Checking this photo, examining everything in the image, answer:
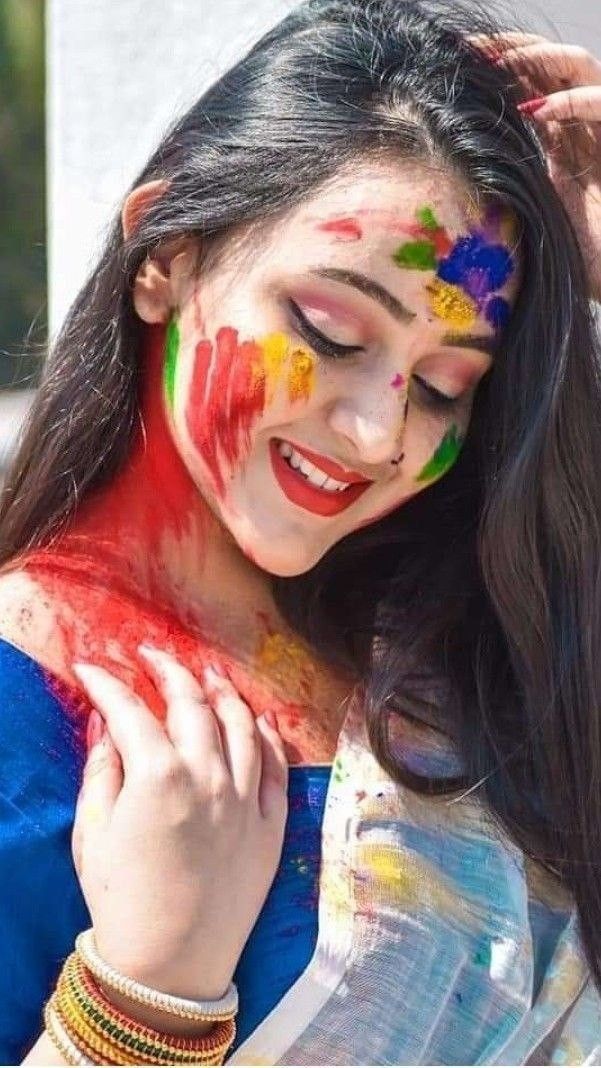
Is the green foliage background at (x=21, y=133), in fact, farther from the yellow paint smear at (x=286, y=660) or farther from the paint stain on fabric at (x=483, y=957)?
the paint stain on fabric at (x=483, y=957)

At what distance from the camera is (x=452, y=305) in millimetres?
1310

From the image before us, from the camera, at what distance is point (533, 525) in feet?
4.70

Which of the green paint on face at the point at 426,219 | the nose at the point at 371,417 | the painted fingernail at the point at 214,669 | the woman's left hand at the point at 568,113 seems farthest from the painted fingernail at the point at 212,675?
the woman's left hand at the point at 568,113

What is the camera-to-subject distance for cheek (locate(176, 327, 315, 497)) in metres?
1.28

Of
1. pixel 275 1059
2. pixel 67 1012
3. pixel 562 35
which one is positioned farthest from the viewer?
pixel 562 35

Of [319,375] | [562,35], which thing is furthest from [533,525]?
[562,35]

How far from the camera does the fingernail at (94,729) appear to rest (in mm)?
1210

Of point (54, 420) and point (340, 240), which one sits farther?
point (54, 420)

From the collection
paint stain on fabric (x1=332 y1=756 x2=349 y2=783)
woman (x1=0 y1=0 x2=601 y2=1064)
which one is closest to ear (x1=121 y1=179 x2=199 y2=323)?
woman (x1=0 y1=0 x2=601 y2=1064)

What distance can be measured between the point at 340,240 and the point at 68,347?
35 cm

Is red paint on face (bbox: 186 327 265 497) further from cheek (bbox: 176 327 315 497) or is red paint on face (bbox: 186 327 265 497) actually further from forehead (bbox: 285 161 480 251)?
forehead (bbox: 285 161 480 251)

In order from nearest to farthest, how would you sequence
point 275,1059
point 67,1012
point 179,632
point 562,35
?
point 67,1012 < point 275,1059 < point 179,632 < point 562,35

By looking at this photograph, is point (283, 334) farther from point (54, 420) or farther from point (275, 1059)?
point (275, 1059)

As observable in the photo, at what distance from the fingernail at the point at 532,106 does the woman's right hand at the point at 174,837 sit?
685 millimetres
